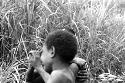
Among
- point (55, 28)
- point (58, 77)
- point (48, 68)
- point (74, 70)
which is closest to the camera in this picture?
point (58, 77)

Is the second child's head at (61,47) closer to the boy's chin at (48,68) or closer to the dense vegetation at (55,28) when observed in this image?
the boy's chin at (48,68)

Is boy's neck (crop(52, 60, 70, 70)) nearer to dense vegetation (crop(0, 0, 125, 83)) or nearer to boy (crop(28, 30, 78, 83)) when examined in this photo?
boy (crop(28, 30, 78, 83))

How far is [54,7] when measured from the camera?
5.07 meters

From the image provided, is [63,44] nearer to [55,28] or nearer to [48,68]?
[48,68]

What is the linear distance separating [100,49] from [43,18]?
39.1 inches

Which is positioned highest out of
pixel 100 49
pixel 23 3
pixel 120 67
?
pixel 23 3

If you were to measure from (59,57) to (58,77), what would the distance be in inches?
6.6

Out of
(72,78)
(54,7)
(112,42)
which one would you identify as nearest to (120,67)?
(112,42)

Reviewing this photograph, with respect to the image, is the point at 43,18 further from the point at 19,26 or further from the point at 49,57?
the point at 49,57

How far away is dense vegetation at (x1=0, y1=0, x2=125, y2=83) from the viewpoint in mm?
4453

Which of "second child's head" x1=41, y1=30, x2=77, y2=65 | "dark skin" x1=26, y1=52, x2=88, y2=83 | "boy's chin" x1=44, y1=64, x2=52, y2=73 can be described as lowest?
"dark skin" x1=26, y1=52, x2=88, y2=83

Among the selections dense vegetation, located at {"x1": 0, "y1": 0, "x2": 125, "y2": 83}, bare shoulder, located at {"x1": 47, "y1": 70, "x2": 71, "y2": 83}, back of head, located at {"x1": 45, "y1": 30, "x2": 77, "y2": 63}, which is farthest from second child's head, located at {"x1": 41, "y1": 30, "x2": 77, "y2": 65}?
dense vegetation, located at {"x1": 0, "y1": 0, "x2": 125, "y2": 83}

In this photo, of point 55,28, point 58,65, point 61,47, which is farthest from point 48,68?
point 55,28

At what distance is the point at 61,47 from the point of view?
238 centimetres
